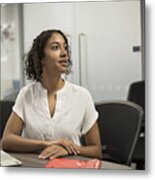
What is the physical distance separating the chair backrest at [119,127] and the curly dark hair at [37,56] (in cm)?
27

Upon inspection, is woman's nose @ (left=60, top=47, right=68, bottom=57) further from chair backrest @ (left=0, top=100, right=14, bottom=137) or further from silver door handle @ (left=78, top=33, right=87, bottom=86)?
chair backrest @ (left=0, top=100, right=14, bottom=137)

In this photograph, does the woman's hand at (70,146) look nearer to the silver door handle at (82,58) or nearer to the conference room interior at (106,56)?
the conference room interior at (106,56)

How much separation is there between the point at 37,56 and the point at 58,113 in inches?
11.5

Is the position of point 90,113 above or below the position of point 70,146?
above

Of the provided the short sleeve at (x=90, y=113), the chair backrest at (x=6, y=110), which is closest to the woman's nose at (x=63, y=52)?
the short sleeve at (x=90, y=113)

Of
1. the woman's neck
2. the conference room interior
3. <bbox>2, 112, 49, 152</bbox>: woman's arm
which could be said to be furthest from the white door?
<bbox>2, 112, 49, 152</bbox>: woman's arm

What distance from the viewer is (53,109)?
6.51 feet

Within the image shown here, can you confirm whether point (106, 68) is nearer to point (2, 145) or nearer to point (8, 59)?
point (8, 59)

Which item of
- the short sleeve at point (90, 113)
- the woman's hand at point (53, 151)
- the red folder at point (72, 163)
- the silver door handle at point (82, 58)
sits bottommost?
the red folder at point (72, 163)

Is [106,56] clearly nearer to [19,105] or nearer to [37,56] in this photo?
[37,56]

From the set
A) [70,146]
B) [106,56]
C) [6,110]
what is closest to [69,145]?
[70,146]

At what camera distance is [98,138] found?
1.94m

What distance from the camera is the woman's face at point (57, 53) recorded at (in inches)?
77.2

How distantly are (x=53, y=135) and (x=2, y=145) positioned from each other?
0.27 m
